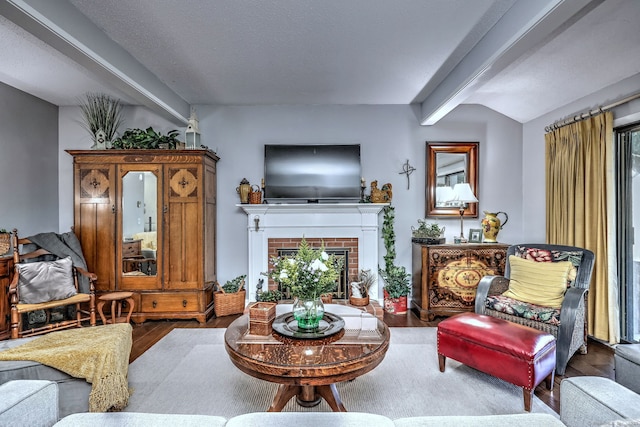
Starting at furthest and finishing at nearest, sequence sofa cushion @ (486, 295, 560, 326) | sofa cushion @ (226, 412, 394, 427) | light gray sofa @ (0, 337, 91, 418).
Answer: sofa cushion @ (486, 295, 560, 326) < light gray sofa @ (0, 337, 91, 418) < sofa cushion @ (226, 412, 394, 427)

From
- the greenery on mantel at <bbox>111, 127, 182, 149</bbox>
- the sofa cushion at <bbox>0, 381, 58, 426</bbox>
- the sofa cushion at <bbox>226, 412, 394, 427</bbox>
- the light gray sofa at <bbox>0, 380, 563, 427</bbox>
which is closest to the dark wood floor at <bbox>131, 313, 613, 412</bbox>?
the light gray sofa at <bbox>0, 380, 563, 427</bbox>

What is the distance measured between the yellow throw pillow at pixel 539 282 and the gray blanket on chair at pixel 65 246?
4147mm

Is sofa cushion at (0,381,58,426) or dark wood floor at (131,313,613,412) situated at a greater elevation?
sofa cushion at (0,381,58,426)

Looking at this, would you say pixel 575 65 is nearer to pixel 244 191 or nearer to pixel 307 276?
pixel 307 276

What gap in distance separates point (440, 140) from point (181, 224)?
333 centimetres

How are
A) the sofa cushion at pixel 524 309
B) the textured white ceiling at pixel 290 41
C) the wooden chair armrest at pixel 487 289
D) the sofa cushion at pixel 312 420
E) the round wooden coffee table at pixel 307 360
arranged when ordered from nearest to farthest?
the sofa cushion at pixel 312 420 → the round wooden coffee table at pixel 307 360 → the textured white ceiling at pixel 290 41 → the sofa cushion at pixel 524 309 → the wooden chair armrest at pixel 487 289

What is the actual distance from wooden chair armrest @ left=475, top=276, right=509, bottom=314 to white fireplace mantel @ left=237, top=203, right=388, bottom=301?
1.52m

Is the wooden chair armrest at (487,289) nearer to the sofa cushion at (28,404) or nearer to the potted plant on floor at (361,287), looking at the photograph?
the potted plant on floor at (361,287)

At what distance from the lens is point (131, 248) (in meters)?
3.85

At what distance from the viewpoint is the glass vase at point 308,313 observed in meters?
2.10

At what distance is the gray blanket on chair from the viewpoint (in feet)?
11.5

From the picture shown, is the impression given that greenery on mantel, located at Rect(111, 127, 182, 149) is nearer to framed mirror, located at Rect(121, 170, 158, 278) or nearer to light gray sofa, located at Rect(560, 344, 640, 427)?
framed mirror, located at Rect(121, 170, 158, 278)

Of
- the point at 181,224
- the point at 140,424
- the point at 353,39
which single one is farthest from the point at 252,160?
the point at 140,424

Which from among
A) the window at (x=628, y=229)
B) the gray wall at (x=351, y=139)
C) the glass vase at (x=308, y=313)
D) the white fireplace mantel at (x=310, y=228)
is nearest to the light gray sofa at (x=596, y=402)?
the glass vase at (x=308, y=313)
